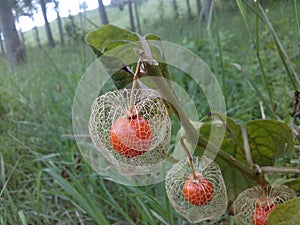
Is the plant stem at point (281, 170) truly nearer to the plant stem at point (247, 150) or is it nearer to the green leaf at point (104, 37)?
the plant stem at point (247, 150)

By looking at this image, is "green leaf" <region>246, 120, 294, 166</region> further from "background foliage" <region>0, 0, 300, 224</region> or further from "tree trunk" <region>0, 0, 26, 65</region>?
"tree trunk" <region>0, 0, 26, 65</region>

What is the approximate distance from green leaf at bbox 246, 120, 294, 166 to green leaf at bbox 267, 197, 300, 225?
0.59 ft

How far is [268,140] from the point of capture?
70 cm

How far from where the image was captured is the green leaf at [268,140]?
2.18ft

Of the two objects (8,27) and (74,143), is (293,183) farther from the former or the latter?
(8,27)

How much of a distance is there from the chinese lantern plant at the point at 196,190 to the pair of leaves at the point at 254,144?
0.08 metres

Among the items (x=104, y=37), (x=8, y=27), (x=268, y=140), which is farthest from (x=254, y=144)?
(x=8, y=27)

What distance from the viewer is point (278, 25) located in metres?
2.60

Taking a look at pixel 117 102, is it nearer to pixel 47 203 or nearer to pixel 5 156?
pixel 47 203

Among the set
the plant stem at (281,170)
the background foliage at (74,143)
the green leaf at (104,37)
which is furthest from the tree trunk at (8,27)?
the plant stem at (281,170)

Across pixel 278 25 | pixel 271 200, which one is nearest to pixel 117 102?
pixel 271 200

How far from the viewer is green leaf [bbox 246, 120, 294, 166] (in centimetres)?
66

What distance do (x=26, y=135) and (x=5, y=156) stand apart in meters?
0.19

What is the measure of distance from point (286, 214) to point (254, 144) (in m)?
0.23
